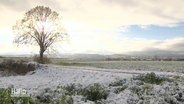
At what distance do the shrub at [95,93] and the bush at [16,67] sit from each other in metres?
27.4

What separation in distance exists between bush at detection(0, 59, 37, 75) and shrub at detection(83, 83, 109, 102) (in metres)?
27.4

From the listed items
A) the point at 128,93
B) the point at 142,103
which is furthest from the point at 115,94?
the point at 142,103

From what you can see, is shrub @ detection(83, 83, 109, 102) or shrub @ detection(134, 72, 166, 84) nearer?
shrub @ detection(83, 83, 109, 102)

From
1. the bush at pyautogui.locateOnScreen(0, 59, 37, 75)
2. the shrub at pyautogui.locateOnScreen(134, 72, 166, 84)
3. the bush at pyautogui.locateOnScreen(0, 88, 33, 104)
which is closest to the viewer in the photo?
the bush at pyautogui.locateOnScreen(0, 88, 33, 104)

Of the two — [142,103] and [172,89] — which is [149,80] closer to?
[172,89]

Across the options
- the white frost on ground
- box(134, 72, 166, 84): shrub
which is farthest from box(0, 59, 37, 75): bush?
box(134, 72, 166, 84): shrub

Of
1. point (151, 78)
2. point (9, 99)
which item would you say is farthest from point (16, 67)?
point (9, 99)

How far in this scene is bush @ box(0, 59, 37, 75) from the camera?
4871 centimetres

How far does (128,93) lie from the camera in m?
20.5

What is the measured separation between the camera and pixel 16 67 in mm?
50469

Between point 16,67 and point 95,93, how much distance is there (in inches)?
1225

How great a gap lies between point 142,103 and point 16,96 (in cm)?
695

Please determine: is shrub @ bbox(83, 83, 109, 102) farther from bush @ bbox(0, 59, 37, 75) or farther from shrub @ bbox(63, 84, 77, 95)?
bush @ bbox(0, 59, 37, 75)

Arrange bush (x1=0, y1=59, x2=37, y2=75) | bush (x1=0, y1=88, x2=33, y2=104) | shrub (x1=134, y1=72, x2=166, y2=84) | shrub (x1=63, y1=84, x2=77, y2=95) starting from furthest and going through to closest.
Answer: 1. bush (x1=0, y1=59, x2=37, y2=75)
2. shrub (x1=134, y1=72, x2=166, y2=84)
3. shrub (x1=63, y1=84, x2=77, y2=95)
4. bush (x1=0, y1=88, x2=33, y2=104)
